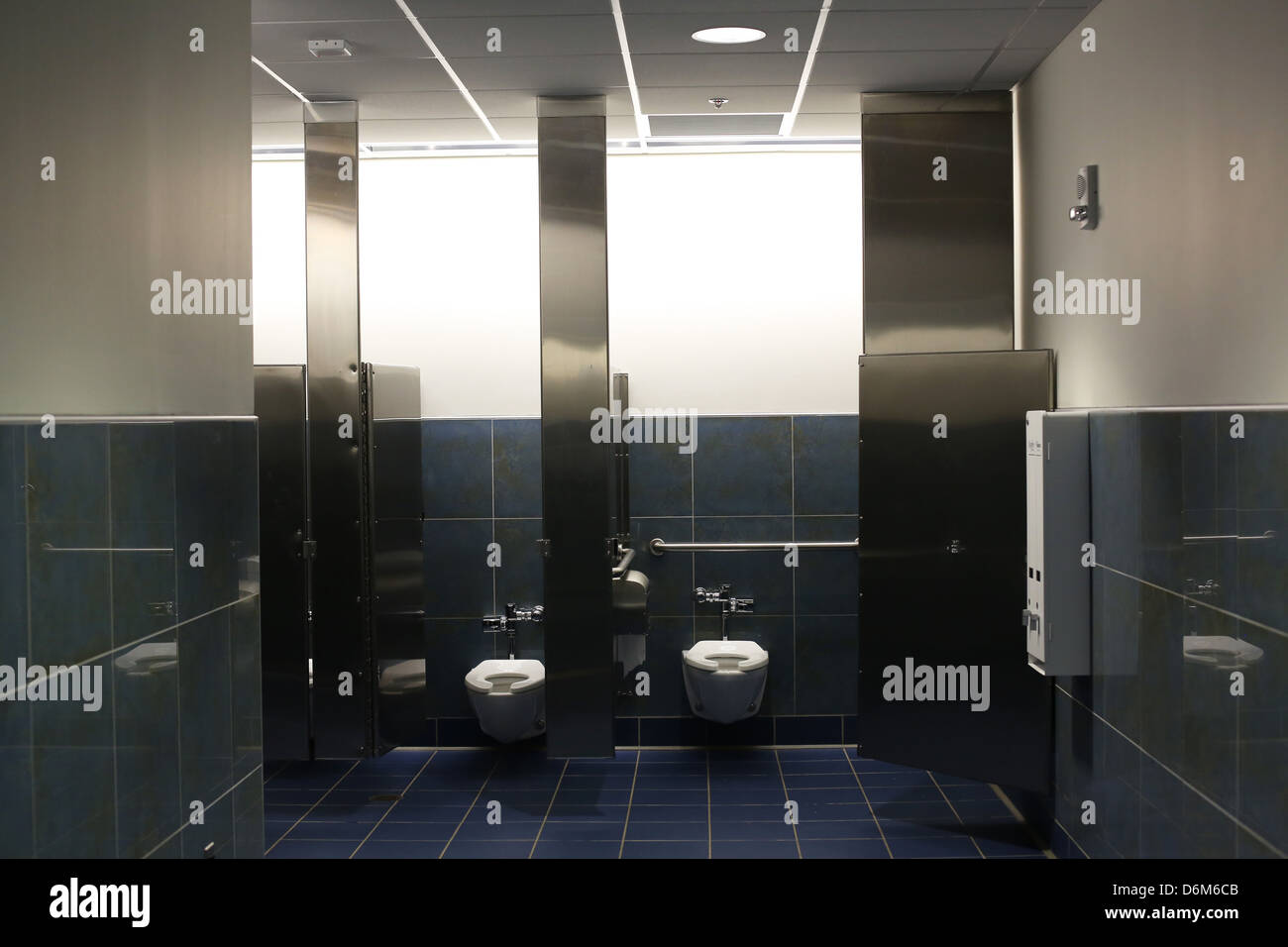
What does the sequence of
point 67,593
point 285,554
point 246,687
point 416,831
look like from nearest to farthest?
1. point 67,593
2. point 246,687
3. point 416,831
4. point 285,554

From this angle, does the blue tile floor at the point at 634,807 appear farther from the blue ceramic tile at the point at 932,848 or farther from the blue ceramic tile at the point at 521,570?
the blue ceramic tile at the point at 521,570

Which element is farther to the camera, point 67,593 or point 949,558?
point 949,558

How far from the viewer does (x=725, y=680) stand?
4738 mm

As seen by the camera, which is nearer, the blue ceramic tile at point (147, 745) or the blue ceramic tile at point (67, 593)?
the blue ceramic tile at point (67, 593)

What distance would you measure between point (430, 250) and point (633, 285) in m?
0.98

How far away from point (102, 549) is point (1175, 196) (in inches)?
104

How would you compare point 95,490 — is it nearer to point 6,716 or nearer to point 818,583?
point 6,716

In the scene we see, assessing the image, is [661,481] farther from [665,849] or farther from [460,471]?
[665,849]

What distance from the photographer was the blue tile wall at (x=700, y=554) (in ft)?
16.9

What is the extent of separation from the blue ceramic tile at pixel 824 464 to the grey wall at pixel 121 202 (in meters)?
3.04

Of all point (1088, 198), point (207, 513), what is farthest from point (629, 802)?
point (1088, 198)

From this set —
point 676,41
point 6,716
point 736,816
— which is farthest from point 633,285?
point 6,716

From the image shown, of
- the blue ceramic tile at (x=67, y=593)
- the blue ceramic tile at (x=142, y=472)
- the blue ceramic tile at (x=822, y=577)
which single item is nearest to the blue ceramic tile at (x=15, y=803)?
the blue ceramic tile at (x=67, y=593)

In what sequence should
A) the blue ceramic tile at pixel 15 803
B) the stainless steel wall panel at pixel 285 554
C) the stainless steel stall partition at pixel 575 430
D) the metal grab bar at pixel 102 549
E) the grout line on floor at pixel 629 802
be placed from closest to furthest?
the blue ceramic tile at pixel 15 803, the metal grab bar at pixel 102 549, the grout line on floor at pixel 629 802, the stainless steel stall partition at pixel 575 430, the stainless steel wall panel at pixel 285 554
